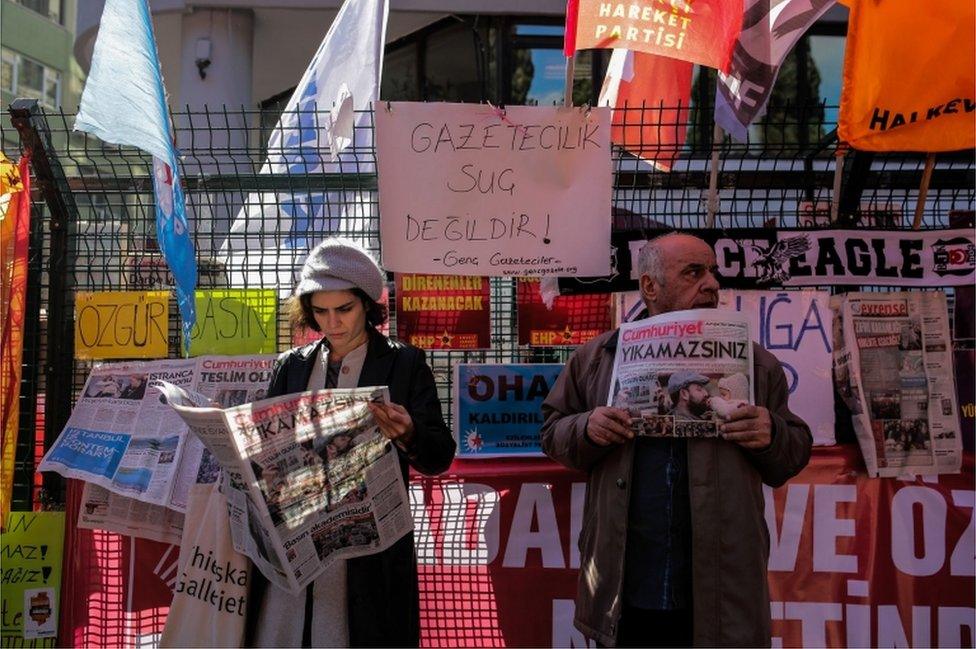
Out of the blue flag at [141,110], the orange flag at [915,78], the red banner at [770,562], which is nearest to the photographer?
the blue flag at [141,110]

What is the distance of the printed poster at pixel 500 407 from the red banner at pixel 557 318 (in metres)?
0.16

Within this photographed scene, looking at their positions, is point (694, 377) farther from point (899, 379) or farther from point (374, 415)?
point (899, 379)

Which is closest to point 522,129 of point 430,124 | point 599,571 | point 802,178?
point 430,124

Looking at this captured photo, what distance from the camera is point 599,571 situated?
326cm

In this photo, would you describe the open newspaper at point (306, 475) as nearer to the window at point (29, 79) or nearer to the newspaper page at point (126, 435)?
the newspaper page at point (126, 435)

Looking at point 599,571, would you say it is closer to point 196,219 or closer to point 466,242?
point 466,242

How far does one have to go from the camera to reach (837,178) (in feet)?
15.4

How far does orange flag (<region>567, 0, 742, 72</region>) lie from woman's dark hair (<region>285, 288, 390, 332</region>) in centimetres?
146

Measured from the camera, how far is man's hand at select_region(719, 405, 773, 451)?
311 cm

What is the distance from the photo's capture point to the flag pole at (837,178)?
4.54 metres

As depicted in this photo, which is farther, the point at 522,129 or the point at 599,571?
the point at 522,129

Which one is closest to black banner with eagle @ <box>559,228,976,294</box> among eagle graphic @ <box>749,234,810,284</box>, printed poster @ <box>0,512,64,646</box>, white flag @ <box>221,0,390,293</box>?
eagle graphic @ <box>749,234,810,284</box>

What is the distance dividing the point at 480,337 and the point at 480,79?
860 cm

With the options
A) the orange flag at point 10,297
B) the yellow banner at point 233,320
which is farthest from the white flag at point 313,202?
the orange flag at point 10,297
